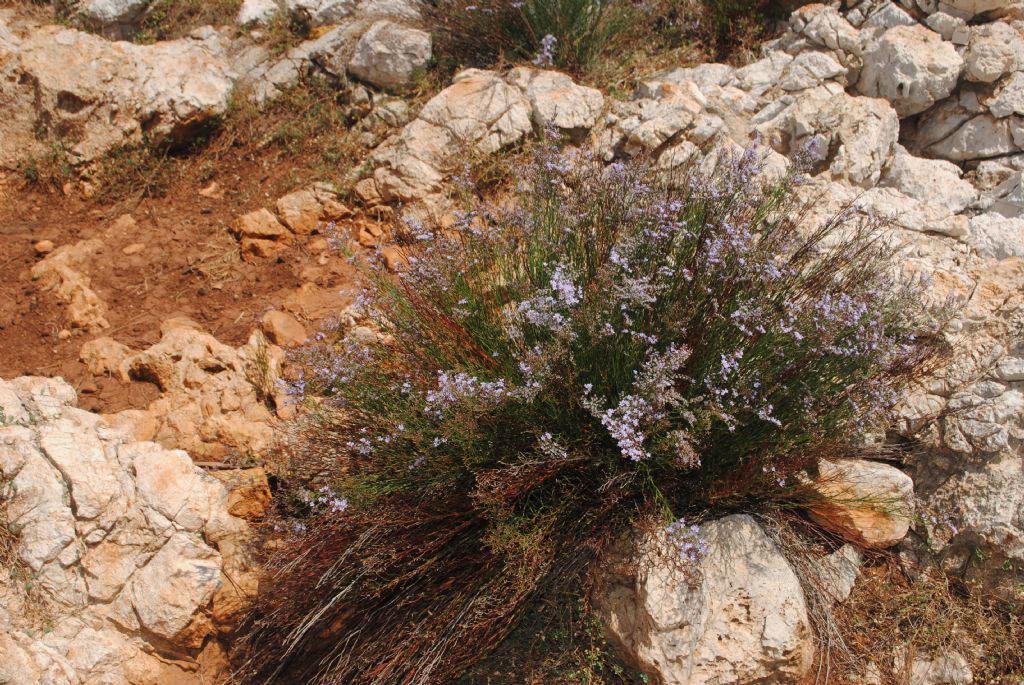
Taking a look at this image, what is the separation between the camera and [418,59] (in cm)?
588

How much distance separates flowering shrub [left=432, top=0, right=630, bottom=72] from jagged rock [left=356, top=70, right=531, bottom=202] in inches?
17.4

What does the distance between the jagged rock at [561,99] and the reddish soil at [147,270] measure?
1647 mm

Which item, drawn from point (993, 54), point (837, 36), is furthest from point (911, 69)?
point (837, 36)

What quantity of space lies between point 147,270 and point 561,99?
2.90 meters

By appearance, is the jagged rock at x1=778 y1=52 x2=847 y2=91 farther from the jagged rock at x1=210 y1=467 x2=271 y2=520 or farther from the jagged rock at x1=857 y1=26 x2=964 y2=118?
the jagged rock at x1=210 y1=467 x2=271 y2=520

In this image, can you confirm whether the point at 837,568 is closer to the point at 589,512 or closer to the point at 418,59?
the point at 589,512

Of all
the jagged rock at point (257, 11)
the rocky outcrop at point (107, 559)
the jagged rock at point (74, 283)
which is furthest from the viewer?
the jagged rock at point (257, 11)

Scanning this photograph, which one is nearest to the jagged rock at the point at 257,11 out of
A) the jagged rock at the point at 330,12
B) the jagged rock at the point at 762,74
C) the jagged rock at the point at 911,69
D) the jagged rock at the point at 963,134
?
the jagged rock at the point at 330,12

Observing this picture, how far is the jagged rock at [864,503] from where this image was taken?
135 inches

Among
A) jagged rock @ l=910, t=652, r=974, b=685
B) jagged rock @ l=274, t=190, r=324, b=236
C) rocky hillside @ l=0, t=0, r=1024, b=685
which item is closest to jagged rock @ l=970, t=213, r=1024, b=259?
rocky hillside @ l=0, t=0, r=1024, b=685

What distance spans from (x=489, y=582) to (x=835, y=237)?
2.56 m

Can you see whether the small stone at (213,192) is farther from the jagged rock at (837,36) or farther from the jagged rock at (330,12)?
the jagged rock at (837,36)

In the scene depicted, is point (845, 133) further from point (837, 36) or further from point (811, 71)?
point (837, 36)

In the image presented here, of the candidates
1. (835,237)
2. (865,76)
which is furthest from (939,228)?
(865,76)
